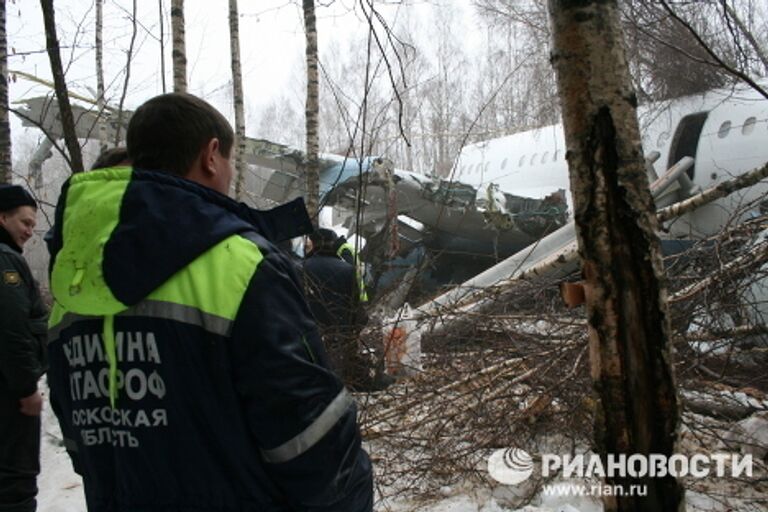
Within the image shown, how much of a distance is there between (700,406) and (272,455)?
12.7ft

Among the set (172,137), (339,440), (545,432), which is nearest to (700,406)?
(545,432)

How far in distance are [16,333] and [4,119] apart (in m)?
3.72

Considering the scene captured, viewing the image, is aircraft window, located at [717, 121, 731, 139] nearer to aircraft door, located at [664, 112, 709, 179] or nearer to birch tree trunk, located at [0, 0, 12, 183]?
aircraft door, located at [664, 112, 709, 179]

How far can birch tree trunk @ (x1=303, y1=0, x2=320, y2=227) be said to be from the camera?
7.27 meters

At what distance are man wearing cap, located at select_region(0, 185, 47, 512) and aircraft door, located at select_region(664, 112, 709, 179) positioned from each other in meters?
11.3

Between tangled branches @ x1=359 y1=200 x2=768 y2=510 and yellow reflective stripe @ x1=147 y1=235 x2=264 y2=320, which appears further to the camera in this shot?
tangled branches @ x1=359 y1=200 x2=768 y2=510

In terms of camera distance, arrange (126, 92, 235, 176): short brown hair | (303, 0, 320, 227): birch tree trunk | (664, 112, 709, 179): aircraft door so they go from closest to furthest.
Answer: (126, 92, 235, 176): short brown hair → (303, 0, 320, 227): birch tree trunk → (664, 112, 709, 179): aircraft door


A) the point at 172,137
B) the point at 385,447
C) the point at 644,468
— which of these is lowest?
the point at 385,447

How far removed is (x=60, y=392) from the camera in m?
1.40

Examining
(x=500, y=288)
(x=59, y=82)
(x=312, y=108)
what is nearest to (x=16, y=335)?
(x=59, y=82)

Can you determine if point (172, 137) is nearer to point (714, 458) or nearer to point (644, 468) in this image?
point (644, 468)

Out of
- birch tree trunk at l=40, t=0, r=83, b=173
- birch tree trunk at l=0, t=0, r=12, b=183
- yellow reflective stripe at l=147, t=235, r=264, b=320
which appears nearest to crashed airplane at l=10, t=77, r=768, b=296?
birch tree trunk at l=0, t=0, r=12, b=183

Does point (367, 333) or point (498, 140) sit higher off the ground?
point (498, 140)

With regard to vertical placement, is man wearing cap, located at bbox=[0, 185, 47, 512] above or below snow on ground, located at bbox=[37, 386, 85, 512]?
above
